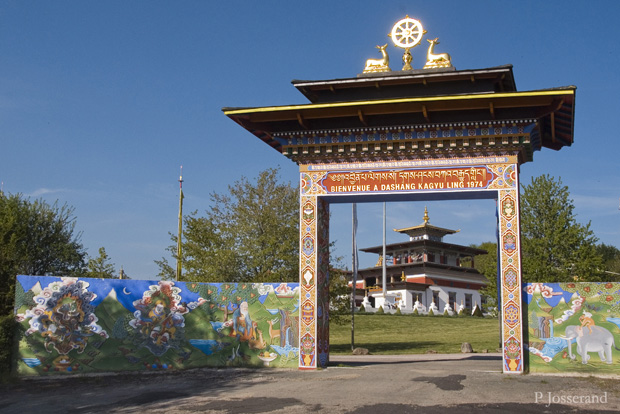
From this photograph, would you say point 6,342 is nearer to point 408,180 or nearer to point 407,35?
point 408,180

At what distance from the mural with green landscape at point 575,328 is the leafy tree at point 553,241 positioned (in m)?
25.3

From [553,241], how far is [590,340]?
27.0m

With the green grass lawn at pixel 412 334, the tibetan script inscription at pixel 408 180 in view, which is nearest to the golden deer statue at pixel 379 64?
the tibetan script inscription at pixel 408 180

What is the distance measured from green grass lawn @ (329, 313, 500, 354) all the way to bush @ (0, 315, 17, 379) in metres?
16.2

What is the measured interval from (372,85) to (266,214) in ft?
46.8

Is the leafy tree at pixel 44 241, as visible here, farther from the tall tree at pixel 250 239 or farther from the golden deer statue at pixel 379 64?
the golden deer statue at pixel 379 64

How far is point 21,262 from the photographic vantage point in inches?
1273

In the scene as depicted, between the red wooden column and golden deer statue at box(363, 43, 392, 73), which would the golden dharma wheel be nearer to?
golden deer statue at box(363, 43, 392, 73)

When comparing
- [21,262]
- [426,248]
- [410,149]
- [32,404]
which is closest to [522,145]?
[410,149]

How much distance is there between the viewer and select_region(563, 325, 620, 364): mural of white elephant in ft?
48.2

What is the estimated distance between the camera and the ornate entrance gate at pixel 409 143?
15539 mm

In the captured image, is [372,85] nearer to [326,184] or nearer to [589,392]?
[326,184]

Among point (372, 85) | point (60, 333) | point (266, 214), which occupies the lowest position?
point (60, 333)

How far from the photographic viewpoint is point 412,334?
147 ft
